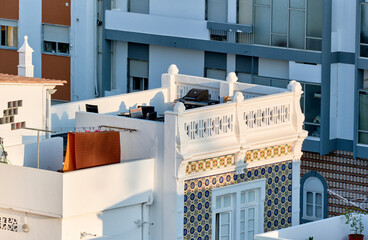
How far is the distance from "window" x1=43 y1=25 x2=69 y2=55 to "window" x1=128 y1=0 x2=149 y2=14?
5046mm

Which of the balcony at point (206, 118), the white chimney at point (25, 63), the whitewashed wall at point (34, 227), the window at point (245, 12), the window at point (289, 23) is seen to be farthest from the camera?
the window at point (245, 12)

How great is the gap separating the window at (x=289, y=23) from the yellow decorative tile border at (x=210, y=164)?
13.9 meters

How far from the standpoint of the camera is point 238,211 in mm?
37312

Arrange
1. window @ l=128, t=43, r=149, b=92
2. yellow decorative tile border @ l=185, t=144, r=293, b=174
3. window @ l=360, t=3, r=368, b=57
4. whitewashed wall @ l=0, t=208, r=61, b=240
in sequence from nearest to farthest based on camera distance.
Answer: whitewashed wall @ l=0, t=208, r=61, b=240 < yellow decorative tile border @ l=185, t=144, r=293, b=174 < window @ l=360, t=3, r=368, b=57 < window @ l=128, t=43, r=149, b=92

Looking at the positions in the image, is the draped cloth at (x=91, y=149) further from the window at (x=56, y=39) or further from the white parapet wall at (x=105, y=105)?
the window at (x=56, y=39)

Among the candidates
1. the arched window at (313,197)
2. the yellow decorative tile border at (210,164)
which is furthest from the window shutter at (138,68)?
the yellow decorative tile border at (210,164)

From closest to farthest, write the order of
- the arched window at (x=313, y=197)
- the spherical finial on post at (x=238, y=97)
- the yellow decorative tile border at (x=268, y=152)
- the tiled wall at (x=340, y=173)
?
the spherical finial on post at (x=238, y=97) < the yellow decorative tile border at (x=268, y=152) < the tiled wall at (x=340, y=173) < the arched window at (x=313, y=197)

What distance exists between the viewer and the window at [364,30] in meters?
48.4

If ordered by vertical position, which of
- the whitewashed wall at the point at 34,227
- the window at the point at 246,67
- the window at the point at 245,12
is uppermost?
the window at the point at 245,12

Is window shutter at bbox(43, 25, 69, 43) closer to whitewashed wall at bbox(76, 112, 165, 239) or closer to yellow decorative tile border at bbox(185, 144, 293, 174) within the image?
yellow decorative tile border at bbox(185, 144, 293, 174)

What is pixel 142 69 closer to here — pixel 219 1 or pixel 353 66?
pixel 219 1

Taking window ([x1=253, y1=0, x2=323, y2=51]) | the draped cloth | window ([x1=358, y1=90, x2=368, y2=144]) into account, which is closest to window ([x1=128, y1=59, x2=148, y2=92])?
window ([x1=253, y1=0, x2=323, y2=51])

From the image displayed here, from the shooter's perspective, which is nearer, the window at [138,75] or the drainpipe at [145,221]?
the drainpipe at [145,221]

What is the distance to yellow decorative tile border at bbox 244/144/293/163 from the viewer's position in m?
Answer: 37.6
